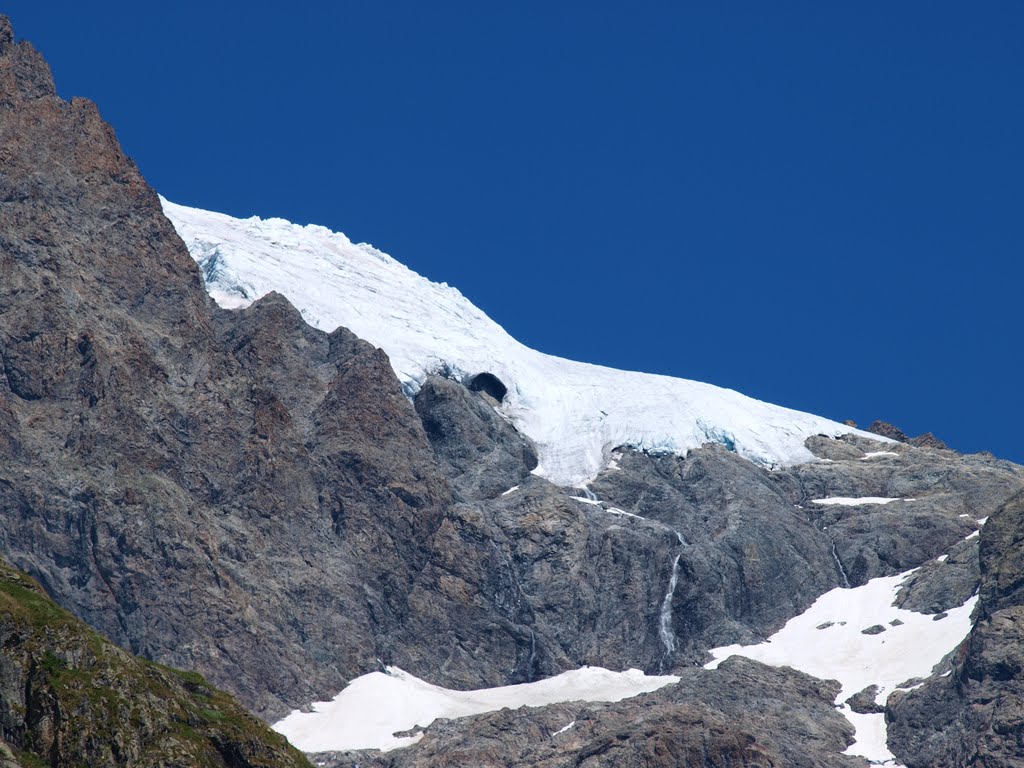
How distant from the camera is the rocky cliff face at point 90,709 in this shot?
77688 millimetres

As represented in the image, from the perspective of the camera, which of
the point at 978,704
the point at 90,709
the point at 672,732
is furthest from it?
the point at 978,704

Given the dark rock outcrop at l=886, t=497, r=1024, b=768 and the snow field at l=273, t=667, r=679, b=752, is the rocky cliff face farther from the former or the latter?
the dark rock outcrop at l=886, t=497, r=1024, b=768

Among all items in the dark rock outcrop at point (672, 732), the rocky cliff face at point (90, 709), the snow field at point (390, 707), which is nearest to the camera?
the rocky cliff face at point (90, 709)

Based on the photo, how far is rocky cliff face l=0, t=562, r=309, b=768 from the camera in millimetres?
77688

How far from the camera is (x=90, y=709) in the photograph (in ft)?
265

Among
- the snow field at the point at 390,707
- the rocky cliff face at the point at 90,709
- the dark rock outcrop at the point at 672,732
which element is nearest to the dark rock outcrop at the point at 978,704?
the dark rock outcrop at the point at 672,732

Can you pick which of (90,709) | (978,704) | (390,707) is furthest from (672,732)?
(90,709)

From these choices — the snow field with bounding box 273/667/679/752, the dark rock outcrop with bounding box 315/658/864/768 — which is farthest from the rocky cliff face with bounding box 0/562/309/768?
the snow field with bounding box 273/667/679/752

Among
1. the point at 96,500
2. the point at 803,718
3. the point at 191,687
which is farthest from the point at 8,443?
the point at 191,687

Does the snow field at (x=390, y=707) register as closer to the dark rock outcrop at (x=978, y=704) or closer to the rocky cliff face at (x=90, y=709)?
the dark rock outcrop at (x=978, y=704)

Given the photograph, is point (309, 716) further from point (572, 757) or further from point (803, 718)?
point (803, 718)

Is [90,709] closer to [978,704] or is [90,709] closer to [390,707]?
[390,707]

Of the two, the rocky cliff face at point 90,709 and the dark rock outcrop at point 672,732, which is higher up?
the dark rock outcrop at point 672,732

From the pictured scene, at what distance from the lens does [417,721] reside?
615 ft
